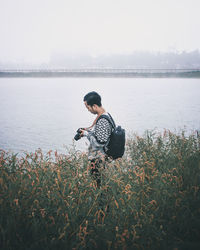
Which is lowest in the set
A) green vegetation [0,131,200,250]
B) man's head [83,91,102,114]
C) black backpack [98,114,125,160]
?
green vegetation [0,131,200,250]

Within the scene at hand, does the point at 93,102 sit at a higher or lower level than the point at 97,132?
higher

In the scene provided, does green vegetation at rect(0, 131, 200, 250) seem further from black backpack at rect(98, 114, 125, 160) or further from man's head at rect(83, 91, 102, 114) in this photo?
man's head at rect(83, 91, 102, 114)

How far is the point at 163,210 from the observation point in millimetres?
3873

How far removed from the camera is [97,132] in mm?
3863

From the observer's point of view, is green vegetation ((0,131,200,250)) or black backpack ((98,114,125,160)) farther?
black backpack ((98,114,125,160))

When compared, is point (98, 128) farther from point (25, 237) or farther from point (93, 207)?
point (25, 237)

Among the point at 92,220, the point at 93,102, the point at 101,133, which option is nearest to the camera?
the point at 92,220

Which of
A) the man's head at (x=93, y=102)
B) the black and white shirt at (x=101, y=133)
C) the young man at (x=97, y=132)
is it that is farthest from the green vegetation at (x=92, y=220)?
the man's head at (x=93, y=102)

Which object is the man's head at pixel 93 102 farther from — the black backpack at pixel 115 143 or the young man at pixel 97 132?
the black backpack at pixel 115 143

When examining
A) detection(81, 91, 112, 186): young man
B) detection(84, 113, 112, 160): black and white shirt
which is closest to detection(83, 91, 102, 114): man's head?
detection(81, 91, 112, 186): young man

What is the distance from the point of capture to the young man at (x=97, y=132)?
3.86 metres

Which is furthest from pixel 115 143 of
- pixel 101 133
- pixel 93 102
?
pixel 93 102

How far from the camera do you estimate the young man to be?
3.86m

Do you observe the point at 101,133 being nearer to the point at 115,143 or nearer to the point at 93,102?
the point at 115,143
